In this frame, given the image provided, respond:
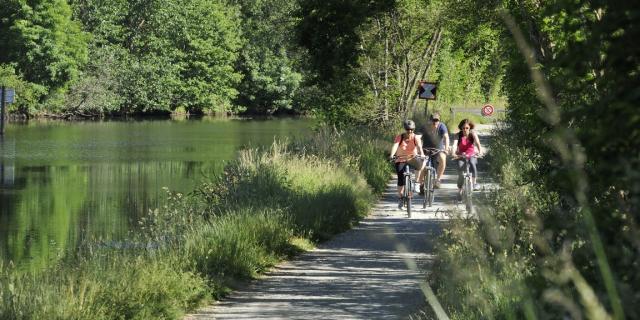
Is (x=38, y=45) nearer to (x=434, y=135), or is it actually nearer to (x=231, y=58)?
(x=231, y=58)

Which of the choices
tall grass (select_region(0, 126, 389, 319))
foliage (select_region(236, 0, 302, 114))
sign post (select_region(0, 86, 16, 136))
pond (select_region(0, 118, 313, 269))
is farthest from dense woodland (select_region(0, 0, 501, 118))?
sign post (select_region(0, 86, 16, 136))

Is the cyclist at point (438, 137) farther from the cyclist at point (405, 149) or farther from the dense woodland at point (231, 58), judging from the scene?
the dense woodland at point (231, 58)

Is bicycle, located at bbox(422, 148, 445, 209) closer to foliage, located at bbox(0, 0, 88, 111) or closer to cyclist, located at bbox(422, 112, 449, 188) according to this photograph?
cyclist, located at bbox(422, 112, 449, 188)

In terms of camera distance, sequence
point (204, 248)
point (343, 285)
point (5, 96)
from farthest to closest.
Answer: point (5, 96) → point (204, 248) → point (343, 285)

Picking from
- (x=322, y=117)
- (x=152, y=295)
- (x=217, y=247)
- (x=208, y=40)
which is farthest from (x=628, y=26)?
(x=208, y=40)

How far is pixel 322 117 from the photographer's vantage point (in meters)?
35.8

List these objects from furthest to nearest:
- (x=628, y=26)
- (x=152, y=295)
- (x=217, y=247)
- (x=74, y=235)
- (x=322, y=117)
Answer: (x=322, y=117) → (x=74, y=235) → (x=217, y=247) → (x=152, y=295) → (x=628, y=26)

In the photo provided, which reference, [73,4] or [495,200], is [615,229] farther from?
[73,4]

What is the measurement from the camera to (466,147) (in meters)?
19.3

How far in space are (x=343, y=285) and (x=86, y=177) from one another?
25.6 meters

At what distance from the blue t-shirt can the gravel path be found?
3947 mm

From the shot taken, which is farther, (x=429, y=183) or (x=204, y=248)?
(x=429, y=183)

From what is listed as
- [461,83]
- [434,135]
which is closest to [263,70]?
[461,83]

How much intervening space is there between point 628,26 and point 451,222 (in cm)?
815
